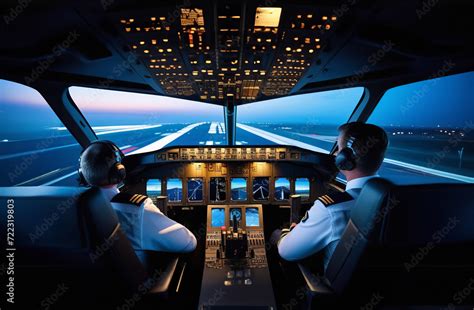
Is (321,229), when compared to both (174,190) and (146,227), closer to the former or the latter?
(146,227)

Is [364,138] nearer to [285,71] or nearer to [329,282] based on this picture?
[329,282]

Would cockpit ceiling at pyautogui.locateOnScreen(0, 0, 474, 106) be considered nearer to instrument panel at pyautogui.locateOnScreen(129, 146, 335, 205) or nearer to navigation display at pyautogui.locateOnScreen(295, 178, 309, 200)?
instrument panel at pyautogui.locateOnScreen(129, 146, 335, 205)

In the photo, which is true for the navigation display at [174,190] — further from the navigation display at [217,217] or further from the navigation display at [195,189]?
the navigation display at [217,217]

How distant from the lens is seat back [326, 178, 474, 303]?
81 centimetres

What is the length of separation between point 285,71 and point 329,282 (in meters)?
1.77

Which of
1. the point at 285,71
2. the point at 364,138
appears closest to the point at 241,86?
the point at 285,71

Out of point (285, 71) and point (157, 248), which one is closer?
point (157, 248)

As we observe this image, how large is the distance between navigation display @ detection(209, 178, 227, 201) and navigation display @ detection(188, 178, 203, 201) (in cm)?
13

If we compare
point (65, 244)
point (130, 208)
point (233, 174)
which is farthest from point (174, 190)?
point (65, 244)

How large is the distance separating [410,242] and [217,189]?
252 centimetres

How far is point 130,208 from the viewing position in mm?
1295

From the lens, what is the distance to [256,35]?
1.53m

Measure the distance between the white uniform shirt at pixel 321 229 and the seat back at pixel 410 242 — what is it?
7.1 inches

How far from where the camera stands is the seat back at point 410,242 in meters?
0.81
